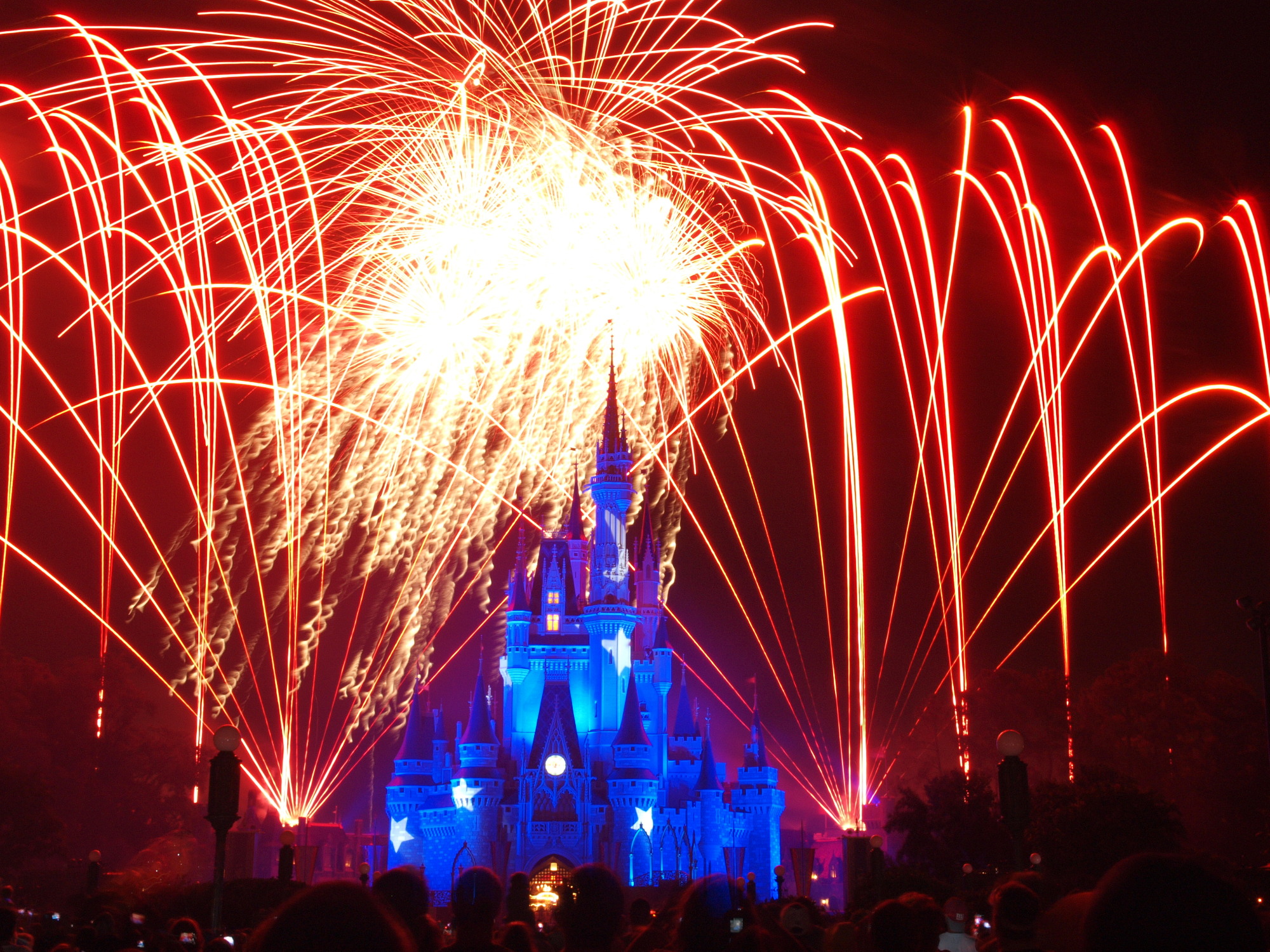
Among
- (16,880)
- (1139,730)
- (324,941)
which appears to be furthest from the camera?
(1139,730)

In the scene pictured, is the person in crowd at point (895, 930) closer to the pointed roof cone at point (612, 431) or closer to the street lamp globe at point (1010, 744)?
the street lamp globe at point (1010, 744)

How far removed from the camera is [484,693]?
82250mm

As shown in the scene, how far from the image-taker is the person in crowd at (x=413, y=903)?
27.4 feet

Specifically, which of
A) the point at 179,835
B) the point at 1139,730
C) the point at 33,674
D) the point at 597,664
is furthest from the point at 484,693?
the point at 1139,730

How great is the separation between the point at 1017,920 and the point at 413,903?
3647 millimetres

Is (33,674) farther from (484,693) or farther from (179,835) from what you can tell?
(484,693)

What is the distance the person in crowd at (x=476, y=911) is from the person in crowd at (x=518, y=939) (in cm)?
15

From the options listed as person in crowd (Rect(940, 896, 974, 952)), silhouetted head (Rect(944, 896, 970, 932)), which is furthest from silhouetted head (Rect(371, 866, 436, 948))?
silhouetted head (Rect(944, 896, 970, 932))

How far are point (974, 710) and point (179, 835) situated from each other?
142ft

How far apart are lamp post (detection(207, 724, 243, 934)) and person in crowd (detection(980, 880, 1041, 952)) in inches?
513

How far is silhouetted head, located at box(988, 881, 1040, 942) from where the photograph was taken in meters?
7.31

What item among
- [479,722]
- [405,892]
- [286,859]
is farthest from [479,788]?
[405,892]

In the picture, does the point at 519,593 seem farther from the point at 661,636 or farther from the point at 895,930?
the point at 895,930

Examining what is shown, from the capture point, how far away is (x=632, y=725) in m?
78.6
